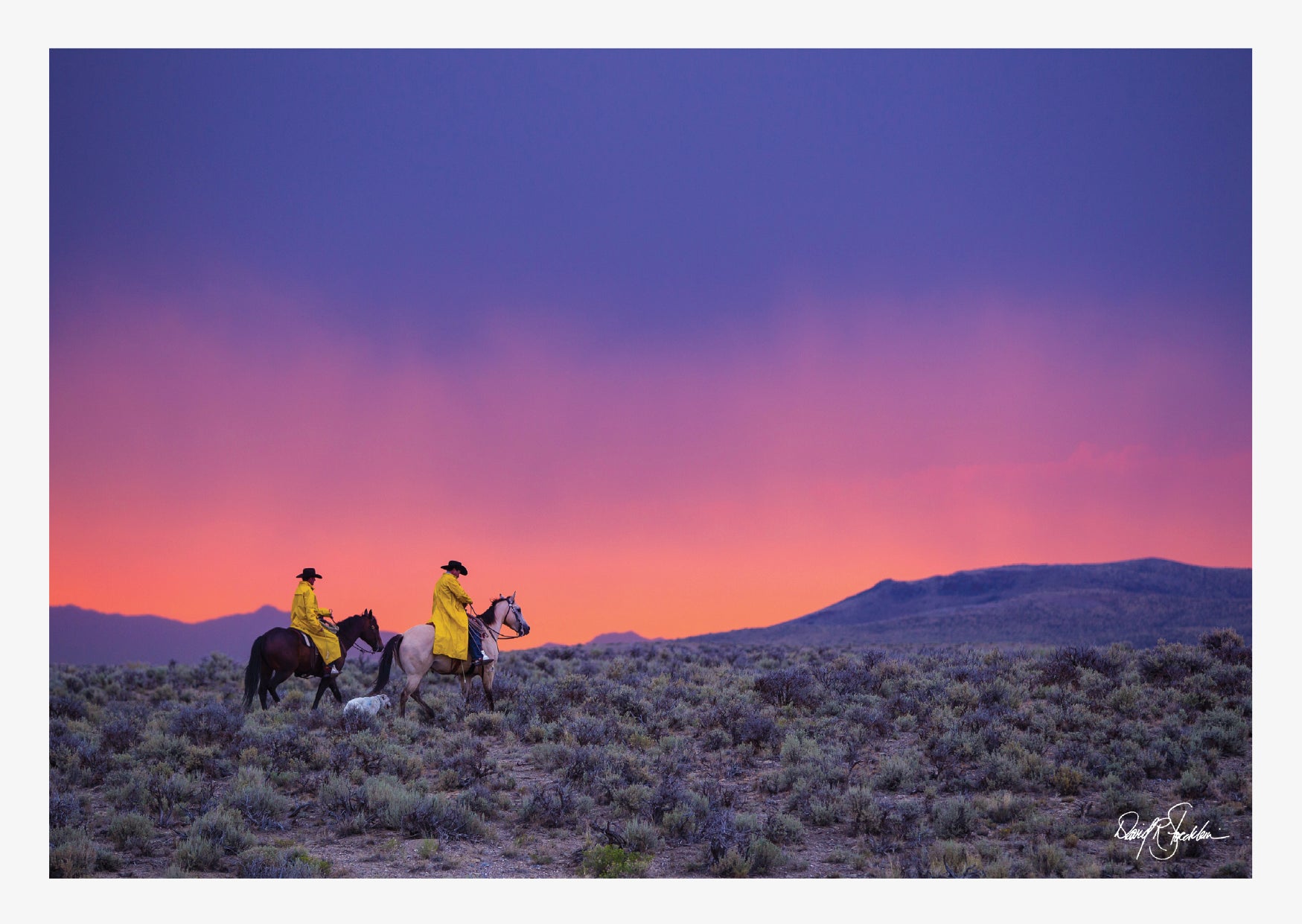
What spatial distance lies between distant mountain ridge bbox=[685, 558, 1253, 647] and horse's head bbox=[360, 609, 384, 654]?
27.0 meters

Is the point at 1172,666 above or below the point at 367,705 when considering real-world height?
above

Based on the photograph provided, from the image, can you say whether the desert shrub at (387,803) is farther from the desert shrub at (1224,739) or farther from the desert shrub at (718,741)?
the desert shrub at (1224,739)

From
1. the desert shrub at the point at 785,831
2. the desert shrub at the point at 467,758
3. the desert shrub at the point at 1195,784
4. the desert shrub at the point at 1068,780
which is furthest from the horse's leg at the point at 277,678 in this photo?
the desert shrub at the point at 1195,784

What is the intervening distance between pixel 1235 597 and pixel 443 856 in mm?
50268

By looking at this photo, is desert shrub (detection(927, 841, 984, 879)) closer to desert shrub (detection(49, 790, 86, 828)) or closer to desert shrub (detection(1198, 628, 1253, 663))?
desert shrub (detection(49, 790, 86, 828))

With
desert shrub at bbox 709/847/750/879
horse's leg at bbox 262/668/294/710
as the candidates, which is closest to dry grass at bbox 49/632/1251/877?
desert shrub at bbox 709/847/750/879

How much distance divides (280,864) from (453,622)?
227 inches

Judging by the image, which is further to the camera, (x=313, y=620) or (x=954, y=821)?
(x=313, y=620)

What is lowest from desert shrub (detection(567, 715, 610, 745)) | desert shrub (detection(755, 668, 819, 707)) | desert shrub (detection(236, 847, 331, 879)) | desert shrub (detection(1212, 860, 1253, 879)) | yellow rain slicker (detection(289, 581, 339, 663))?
desert shrub (detection(1212, 860, 1253, 879))

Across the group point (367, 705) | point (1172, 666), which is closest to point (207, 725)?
point (367, 705)

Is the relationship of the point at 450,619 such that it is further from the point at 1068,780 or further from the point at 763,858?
the point at 1068,780

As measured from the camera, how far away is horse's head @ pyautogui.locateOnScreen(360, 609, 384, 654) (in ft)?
54.7
